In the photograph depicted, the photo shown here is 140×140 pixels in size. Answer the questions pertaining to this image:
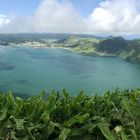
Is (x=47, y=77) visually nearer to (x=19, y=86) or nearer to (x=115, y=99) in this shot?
(x=19, y=86)

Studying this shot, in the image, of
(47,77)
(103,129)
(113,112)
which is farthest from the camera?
(47,77)

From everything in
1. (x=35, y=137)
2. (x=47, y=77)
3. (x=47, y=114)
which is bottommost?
(x=47, y=77)

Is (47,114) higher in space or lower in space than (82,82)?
higher

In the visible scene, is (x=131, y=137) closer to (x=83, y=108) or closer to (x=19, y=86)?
(x=83, y=108)

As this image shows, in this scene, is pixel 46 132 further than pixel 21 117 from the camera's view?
No

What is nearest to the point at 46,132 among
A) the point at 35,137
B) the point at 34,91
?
the point at 35,137

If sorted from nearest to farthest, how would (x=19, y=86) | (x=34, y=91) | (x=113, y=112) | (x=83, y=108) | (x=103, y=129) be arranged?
(x=103, y=129)
(x=83, y=108)
(x=113, y=112)
(x=34, y=91)
(x=19, y=86)
